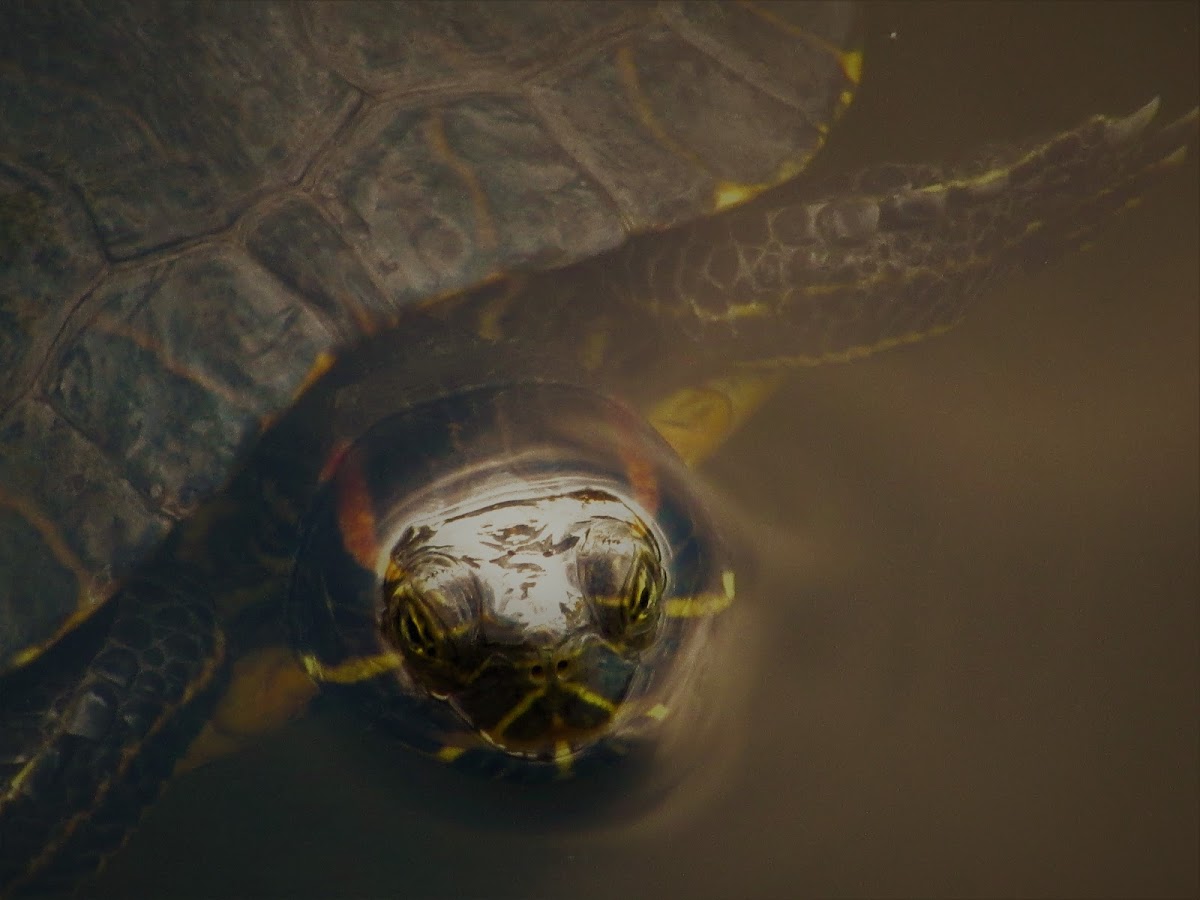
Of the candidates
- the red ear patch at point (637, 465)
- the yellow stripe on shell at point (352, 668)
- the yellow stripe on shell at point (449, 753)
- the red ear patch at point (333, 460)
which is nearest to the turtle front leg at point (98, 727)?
the yellow stripe on shell at point (352, 668)

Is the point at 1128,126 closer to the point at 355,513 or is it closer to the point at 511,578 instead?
the point at 511,578

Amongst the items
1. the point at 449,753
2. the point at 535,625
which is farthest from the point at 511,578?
the point at 449,753

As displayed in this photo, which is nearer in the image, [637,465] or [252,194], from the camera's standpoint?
[252,194]

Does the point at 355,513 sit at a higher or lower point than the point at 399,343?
lower

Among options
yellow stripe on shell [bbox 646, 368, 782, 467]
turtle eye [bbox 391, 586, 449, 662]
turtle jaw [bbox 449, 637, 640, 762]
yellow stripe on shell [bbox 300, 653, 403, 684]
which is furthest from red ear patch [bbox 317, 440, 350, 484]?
yellow stripe on shell [bbox 646, 368, 782, 467]

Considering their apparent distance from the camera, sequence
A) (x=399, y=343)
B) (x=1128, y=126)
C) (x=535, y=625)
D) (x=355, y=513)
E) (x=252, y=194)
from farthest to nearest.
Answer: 1. (x=1128, y=126)
2. (x=399, y=343)
3. (x=355, y=513)
4. (x=252, y=194)
5. (x=535, y=625)
